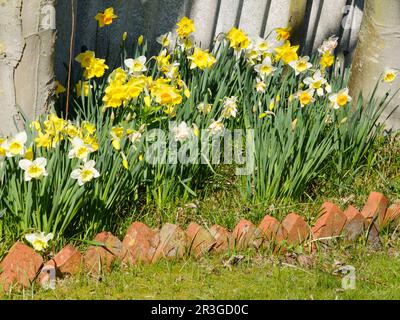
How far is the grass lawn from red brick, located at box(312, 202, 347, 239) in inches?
5.4

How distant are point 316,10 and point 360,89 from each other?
1195mm

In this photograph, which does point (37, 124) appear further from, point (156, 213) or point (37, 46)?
point (156, 213)

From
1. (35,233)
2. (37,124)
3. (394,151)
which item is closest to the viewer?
(35,233)

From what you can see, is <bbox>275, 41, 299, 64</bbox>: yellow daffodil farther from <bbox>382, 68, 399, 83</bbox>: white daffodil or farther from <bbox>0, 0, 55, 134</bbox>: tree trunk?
<bbox>0, 0, 55, 134</bbox>: tree trunk

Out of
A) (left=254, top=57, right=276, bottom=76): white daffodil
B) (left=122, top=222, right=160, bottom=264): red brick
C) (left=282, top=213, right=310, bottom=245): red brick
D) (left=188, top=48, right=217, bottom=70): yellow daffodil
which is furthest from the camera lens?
(left=254, top=57, right=276, bottom=76): white daffodil

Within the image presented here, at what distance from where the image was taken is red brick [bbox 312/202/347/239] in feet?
14.3

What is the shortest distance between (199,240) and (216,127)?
0.65 m

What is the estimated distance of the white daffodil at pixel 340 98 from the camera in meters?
4.71

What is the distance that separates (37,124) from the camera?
4.19m

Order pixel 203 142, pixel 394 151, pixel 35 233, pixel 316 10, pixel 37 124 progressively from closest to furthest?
pixel 35 233 < pixel 37 124 < pixel 203 142 < pixel 394 151 < pixel 316 10

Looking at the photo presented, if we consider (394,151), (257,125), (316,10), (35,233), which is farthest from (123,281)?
(316,10)

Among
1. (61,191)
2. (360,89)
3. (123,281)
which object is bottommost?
(123,281)

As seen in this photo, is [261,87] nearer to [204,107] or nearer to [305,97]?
[305,97]

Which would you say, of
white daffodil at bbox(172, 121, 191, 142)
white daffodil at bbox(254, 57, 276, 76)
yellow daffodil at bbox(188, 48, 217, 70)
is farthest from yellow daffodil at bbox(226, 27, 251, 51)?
white daffodil at bbox(172, 121, 191, 142)
